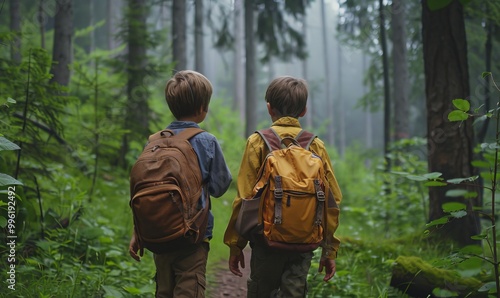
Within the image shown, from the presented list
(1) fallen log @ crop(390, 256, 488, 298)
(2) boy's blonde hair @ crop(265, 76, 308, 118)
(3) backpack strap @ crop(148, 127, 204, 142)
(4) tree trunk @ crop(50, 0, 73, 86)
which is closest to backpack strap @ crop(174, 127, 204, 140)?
(3) backpack strap @ crop(148, 127, 204, 142)

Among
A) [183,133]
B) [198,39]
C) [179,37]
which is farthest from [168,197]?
[198,39]

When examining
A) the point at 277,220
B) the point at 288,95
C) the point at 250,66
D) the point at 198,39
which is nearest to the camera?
the point at 277,220

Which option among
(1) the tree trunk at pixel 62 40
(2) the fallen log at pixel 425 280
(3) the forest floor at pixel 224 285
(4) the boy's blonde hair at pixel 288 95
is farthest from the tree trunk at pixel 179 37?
(4) the boy's blonde hair at pixel 288 95

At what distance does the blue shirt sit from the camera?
9.62 ft

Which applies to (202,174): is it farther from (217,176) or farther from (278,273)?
(278,273)

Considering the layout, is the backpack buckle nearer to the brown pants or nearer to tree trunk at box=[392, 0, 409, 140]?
the brown pants

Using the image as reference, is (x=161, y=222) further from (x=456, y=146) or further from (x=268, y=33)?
(x=268, y=33)

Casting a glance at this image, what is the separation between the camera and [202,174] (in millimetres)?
2904

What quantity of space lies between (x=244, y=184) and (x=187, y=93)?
693 millimetres

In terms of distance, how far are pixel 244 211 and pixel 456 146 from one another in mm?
3335

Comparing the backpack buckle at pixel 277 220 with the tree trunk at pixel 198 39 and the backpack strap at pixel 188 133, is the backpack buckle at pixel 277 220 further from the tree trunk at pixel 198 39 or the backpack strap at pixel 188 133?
the tree trunk at pixel 198 39

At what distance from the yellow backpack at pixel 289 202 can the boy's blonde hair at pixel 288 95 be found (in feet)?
1.15

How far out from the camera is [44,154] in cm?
496

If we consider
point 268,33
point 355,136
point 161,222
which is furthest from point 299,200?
point 355,136
